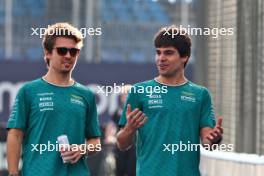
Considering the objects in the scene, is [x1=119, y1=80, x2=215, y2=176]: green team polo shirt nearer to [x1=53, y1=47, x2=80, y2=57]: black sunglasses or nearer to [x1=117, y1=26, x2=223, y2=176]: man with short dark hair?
[x1=117, y1=26, x2=223, y2=176]: man with short dark hair

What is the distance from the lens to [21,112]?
724 centimetres

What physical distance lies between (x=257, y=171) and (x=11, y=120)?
2.37m

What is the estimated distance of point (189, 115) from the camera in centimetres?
720

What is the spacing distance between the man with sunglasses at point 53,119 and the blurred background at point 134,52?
9.48 feet

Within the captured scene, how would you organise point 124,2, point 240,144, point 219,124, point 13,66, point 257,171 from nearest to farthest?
point 219,124 < point 257,171 < point 240,144 < point 13,66 < point 124,2

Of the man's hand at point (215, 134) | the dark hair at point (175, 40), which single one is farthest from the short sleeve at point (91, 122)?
the man's hand at point (215, 134)

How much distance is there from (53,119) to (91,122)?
0.40 metres

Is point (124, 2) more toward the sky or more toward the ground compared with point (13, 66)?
more toward the sky

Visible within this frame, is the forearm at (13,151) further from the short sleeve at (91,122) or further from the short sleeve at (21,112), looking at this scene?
the short sleeve at (91,122)

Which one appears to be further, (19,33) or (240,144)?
(19,33)

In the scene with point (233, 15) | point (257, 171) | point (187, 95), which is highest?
point (233, 15)

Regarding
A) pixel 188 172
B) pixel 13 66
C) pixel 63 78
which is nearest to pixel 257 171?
pixel 188 172

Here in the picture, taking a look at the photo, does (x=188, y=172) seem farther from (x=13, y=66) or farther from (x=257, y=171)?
(x=13, y=66)

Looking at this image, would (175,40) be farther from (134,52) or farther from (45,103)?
(134,52)
